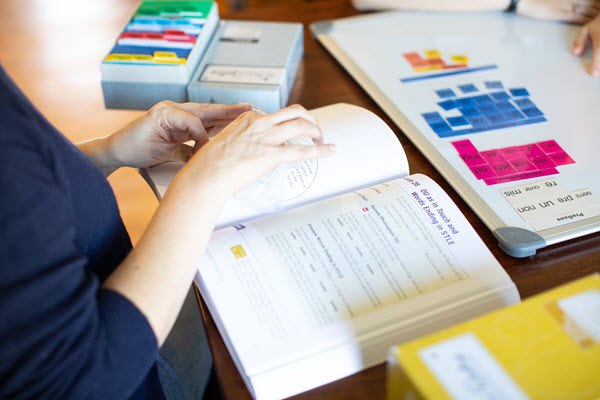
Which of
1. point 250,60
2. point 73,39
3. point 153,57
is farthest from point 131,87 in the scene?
point 73,39

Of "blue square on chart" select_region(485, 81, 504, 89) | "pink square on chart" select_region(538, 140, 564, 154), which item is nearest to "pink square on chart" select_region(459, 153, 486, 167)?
"pink square on chart" select_region(538, 140, 564, 154)

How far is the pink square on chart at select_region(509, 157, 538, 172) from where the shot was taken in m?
0.79

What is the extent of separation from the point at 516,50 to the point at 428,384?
86cm

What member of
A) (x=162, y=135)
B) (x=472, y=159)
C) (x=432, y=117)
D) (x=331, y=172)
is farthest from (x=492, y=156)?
(x=162, y=135)

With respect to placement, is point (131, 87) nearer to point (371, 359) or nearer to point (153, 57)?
point (153, 57)

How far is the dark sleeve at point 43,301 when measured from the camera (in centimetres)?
46

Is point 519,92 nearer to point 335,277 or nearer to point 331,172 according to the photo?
point 331,172

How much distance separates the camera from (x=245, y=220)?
69cm

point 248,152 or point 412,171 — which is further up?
point 248,152

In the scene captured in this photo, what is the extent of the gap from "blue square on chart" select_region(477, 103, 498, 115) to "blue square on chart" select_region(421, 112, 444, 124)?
0.25 ft

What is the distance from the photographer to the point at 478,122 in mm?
880

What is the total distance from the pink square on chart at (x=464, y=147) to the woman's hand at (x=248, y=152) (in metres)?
0.28

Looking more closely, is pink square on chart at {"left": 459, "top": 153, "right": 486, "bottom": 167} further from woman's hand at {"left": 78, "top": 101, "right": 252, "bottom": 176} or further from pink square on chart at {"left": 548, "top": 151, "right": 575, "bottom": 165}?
woman's hand at {"left": 78, "top": 101, "right": 252, "bottom": 176}

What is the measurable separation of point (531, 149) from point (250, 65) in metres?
0.50
